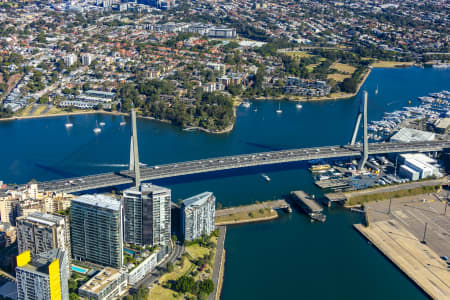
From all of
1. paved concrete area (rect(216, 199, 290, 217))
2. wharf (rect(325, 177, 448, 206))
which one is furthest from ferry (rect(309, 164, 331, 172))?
paved concrete area (rect(216, 199, 290, 217))

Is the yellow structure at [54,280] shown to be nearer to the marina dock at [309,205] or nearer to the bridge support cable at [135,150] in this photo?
the bridge support cable at [135,150]

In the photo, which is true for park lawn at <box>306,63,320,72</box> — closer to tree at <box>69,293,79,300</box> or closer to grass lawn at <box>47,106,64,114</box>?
grass lawn at <box>47,106,64,114</box>

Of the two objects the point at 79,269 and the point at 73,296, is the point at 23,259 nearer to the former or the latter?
the point at 73,296

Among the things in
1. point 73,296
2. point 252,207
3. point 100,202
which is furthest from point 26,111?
point 73,296

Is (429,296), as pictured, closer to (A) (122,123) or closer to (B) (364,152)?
(B) (364,152)

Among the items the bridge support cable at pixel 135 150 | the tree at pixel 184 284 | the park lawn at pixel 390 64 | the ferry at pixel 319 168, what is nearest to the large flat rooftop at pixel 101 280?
the tree at pixel 184 284

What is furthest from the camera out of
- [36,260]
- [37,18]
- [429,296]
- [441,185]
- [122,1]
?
[122,1]

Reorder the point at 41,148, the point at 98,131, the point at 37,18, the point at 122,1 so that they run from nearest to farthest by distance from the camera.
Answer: the point at 41,148
the point at 98,131
the point at 37,18
the point at 122,1

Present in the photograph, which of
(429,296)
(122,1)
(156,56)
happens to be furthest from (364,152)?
(122,1)
